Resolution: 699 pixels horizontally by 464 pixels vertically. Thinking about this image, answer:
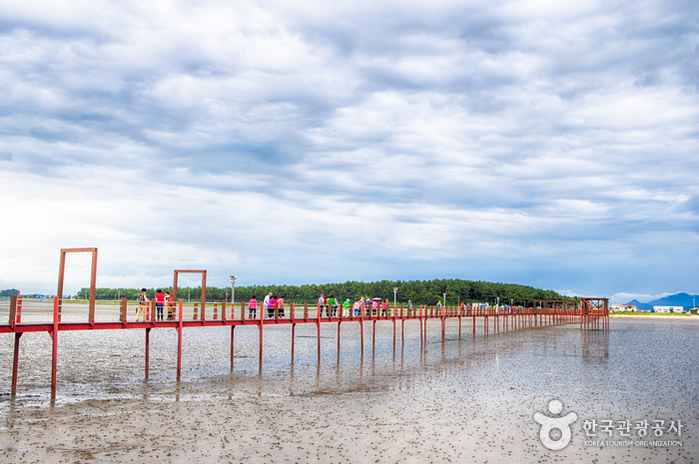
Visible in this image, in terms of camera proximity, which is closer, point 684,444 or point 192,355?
point 684,444

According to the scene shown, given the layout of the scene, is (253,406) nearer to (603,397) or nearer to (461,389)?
(461,389)

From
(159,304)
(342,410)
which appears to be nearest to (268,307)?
→ (159,304)

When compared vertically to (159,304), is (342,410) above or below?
below

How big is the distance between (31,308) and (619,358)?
125 ft

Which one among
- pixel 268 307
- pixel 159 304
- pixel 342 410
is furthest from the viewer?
pixel 268 307

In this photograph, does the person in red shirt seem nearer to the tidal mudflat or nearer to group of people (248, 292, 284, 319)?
the tidal mudflat

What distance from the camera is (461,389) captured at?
25016mm

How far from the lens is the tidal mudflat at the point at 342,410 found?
47.8 ft

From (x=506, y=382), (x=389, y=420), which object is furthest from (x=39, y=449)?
(x=506, y=382)

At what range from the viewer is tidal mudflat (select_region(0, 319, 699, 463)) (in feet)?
47.8

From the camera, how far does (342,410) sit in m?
19.8

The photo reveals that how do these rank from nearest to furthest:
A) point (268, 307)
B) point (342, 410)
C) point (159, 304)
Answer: point (342, 410)
point (159, 304)
point (268, 307)

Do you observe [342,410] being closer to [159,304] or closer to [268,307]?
[159,304]

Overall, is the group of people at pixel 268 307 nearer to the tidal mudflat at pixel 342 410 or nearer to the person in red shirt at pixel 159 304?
the tidal mudflat at pixel 342 410
